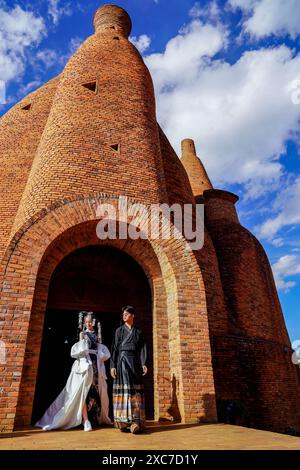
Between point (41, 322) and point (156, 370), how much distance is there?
2.26 metres

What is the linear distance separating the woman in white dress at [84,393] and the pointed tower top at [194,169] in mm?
12498

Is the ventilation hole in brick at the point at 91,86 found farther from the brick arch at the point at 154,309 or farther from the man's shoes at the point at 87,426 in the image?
the man's shoes at the point at 87,426

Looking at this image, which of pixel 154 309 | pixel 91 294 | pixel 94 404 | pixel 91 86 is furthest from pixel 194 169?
pixel 94 404

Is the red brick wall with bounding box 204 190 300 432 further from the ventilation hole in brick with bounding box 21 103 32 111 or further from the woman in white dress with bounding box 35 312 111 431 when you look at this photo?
the ventilation hole in brick with bounding box 21 103 32 111

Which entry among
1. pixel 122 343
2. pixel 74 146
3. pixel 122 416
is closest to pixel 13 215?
pixel 74 146

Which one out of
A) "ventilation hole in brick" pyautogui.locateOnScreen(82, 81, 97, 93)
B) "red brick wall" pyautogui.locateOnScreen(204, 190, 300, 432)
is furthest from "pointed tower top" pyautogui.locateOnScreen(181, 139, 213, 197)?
"ventilation hole in brick" pyautogui.locateOnScreen(82, 81, 97, 93)

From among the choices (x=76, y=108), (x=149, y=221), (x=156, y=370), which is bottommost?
(x=156, y=370)

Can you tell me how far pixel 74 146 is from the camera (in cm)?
746

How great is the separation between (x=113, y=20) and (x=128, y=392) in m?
13.9

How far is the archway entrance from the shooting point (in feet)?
25.9

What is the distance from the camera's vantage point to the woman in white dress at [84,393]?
474cm

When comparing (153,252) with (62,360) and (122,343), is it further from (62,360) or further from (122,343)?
(62,360)

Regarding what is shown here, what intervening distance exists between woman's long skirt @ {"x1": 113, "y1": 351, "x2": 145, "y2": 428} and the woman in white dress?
0.48 m

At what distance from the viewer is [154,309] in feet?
20.8
